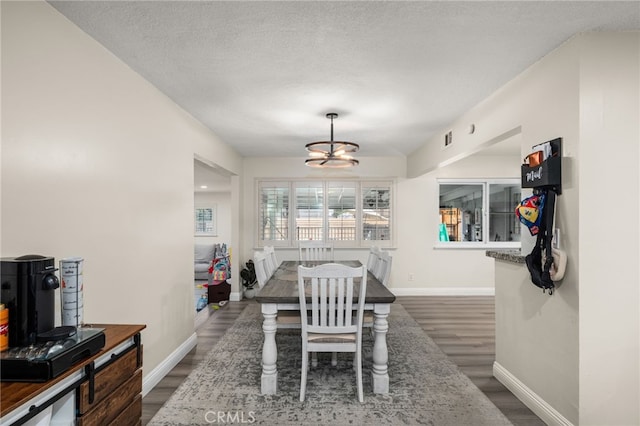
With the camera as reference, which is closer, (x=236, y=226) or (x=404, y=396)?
(x=404, y=396)

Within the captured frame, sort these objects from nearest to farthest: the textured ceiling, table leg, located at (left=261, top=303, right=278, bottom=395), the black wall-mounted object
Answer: the textured ceiling
the black wall-mounted object
table leg, located at (left=261, top=303, right=278, bottom=395)

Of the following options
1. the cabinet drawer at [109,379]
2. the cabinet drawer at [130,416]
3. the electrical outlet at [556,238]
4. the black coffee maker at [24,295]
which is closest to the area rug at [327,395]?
the cabinet drawer at [130,416]

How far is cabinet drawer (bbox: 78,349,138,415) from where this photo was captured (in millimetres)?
1310

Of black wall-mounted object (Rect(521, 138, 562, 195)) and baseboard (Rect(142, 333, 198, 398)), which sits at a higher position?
black wall-mounted object (Rect(521, 138, 562, 195))

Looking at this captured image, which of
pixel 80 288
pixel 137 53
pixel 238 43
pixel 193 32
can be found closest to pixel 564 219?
pixel 238 43

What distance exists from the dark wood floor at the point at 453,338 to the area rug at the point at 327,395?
0.10m

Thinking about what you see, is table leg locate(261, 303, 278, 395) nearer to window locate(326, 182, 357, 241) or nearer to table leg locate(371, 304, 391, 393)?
table leg locate(371, 304, 391, 393)

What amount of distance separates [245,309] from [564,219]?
421 centimetres

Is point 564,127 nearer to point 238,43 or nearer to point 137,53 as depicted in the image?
point 238,43

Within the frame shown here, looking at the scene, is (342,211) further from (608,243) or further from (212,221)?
(212,221)

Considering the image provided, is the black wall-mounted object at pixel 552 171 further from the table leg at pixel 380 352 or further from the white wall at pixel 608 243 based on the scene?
the table leg at pixel 380 352

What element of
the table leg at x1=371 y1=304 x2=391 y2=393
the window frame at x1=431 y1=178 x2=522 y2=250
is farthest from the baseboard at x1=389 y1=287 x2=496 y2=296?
the table leg at x1=371 y1=304 x2=391 y2=393

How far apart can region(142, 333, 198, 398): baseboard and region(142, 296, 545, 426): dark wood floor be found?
0.04m

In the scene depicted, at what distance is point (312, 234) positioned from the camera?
6211 mm
